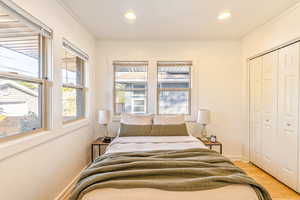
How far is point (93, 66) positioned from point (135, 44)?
38.7 inches

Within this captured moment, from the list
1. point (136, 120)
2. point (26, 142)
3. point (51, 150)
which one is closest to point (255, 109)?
point (136, 120)

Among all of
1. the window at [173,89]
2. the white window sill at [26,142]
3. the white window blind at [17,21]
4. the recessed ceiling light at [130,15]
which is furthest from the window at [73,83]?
the window at [173,89]

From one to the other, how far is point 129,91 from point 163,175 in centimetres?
251

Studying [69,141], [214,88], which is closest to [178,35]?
[214,88]

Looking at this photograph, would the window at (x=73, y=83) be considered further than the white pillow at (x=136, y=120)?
No

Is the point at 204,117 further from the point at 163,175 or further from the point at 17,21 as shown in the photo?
the point at 17,21

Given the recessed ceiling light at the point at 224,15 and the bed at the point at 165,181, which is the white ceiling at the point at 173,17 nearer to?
the recessed ceiling light at the point at 224,15

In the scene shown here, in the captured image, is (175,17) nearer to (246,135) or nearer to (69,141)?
(69,141)

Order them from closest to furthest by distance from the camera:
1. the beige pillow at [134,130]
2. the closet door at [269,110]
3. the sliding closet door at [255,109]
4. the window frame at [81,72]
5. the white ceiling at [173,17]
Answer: the white ceiling at [173,17], the window frame at [81,72], the closet door at [269,110], the beige pillow at [134,130], the sliding closet door at [255,109]

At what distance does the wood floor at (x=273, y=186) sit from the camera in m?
2.38

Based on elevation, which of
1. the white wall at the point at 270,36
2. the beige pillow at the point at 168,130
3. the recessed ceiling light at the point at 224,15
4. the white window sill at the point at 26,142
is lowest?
the beige pillow at the point at 168,130

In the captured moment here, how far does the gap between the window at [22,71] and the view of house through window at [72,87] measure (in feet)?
1.73

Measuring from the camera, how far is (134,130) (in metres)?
3.20

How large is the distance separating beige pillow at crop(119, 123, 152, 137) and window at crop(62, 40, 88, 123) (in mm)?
808
